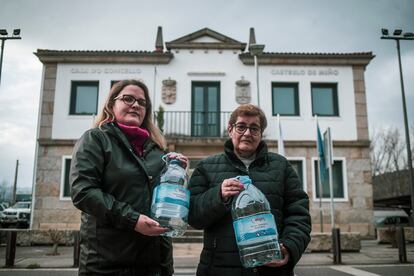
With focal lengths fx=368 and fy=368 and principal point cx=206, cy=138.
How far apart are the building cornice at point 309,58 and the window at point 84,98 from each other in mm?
6757

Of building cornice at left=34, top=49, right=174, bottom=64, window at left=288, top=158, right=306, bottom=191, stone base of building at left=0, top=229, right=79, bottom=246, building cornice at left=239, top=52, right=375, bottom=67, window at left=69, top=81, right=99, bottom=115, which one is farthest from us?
building cornice at left=239, top=52, right=375, bottom=67

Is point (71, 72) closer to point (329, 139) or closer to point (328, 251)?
point (329, 139)

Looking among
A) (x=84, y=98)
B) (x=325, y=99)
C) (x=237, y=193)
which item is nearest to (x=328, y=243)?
(x=325, y=99)

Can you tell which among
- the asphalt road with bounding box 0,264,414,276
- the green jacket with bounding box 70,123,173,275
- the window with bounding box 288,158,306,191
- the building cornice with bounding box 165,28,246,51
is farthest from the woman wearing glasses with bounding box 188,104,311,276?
the building cornice with bounding box 165,28,246,51

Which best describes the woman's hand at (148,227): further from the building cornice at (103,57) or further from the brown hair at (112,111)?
the building cornice at (103,57)

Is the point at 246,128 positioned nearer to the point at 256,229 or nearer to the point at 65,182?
the point at 256,229

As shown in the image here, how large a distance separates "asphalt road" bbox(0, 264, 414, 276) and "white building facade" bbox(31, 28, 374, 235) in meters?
6.81

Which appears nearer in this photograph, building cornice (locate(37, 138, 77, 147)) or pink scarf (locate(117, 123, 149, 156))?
pink scarf (locate(117, 123, 149, 156))

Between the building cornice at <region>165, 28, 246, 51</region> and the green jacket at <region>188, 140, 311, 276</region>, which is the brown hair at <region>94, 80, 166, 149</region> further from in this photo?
the building cornice at <region>165, 28, 246, 51</region>

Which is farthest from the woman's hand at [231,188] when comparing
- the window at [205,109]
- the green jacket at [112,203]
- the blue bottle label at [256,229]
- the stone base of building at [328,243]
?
the window at [205,109]

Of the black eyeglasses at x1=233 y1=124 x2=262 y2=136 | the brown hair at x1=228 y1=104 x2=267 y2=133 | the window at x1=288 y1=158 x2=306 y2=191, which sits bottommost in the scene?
the black eyeglasses at x1=233 y1=124 x2=262 y2=136

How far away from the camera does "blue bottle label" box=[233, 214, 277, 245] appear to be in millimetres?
2180

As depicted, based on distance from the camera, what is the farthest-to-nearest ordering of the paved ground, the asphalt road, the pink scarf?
1. the paved ground
2. the asphalt road
3. the pink scarf

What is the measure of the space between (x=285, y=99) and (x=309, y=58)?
6.95 ft
